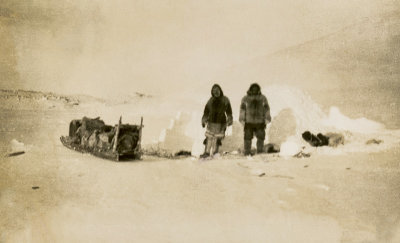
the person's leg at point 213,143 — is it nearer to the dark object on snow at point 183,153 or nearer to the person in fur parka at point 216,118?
the person in fur parka at point 216,118

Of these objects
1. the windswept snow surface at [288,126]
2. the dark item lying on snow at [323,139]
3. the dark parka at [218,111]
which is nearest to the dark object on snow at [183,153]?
the windswept snow surface at [288,126]

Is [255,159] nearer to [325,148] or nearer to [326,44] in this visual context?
[325,148]

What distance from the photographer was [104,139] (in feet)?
9.70

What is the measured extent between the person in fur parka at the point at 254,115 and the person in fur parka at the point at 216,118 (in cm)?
14

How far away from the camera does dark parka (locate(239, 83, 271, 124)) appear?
10.2 ft

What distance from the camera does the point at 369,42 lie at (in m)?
2.91

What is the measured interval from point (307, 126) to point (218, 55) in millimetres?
1001

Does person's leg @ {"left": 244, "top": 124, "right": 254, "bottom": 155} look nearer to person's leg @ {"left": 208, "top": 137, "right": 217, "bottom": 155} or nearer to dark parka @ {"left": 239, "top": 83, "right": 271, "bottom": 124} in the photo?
dark parka @ {"left": 239, "top": 83, "right": 271, "bottom": 124}

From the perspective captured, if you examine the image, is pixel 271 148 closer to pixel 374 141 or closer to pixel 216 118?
pixel 216 118

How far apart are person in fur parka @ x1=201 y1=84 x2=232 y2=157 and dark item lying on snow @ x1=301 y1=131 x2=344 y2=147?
682mm

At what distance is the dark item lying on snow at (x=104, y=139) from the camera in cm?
288

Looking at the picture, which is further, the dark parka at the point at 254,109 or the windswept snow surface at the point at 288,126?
the dark parka at the point at 254,109

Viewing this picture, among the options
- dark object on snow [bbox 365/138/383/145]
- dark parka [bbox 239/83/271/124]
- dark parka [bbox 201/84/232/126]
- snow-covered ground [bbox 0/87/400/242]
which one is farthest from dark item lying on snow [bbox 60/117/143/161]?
dark object on snow [bbox 365/138/383/145]

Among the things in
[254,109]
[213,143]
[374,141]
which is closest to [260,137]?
[254,109]
